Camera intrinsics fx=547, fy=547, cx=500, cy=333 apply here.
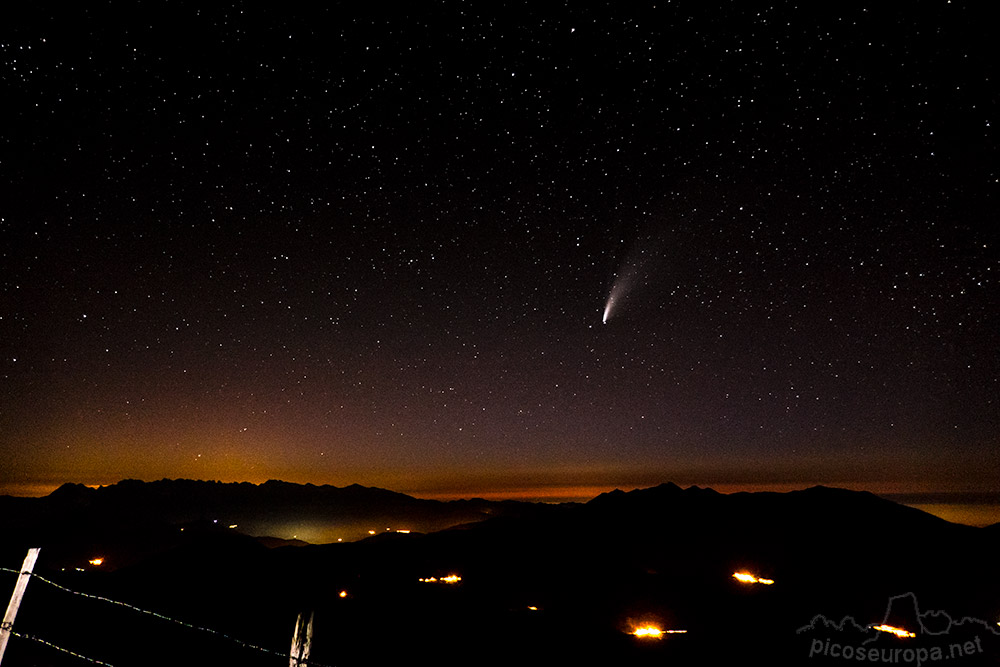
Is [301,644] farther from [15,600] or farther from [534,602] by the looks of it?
[534,602]

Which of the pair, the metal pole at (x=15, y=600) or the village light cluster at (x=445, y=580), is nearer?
the metal pole at (x=15, y=600)

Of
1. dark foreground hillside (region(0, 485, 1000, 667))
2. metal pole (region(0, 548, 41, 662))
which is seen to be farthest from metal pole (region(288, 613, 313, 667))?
metal pole (region(0, 548, 41, 662))

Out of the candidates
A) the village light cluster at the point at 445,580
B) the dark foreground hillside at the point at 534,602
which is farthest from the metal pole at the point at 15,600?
the village light cluster at the point at 445,580

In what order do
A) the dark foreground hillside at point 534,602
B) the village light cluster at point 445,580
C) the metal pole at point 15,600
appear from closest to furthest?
the metal pole at point 15,600 < the dark foreground hillside at point 534,602 < the village light cluster at point 445,580

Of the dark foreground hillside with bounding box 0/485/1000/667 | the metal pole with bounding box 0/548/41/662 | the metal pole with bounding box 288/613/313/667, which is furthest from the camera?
the dark foreground hillside with bounding box 0/485/1000/667

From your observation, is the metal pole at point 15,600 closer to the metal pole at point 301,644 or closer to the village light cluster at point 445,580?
the metal pole at point 301,644

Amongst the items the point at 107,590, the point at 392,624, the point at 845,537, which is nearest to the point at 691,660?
the point at 392,624

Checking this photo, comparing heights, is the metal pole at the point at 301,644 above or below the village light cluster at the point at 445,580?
above

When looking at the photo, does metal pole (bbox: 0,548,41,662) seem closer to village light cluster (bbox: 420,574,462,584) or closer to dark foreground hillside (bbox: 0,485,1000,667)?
dark foreground hillside (bbox: 0,485,1000,667)
